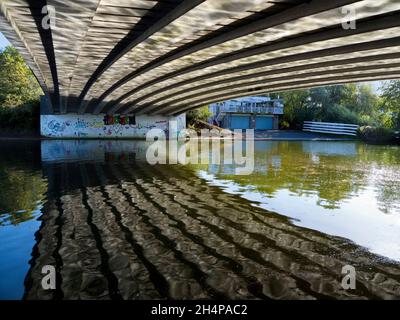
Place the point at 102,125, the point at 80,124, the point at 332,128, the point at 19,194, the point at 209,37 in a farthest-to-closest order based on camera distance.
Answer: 1. the point at 332,128
2. the point at 102,125
3. the point at 80,124
4. the point at 209,37
5. the point at 19,194

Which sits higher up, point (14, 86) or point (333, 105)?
point (14, 86)

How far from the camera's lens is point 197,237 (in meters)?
8.09

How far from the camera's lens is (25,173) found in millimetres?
17047

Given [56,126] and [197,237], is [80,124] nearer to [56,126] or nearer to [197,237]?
[56,126]

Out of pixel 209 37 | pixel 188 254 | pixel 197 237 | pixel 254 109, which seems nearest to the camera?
pixel 188 254


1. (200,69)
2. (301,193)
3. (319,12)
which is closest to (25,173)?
(200,69)

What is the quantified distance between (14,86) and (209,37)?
52.9 m

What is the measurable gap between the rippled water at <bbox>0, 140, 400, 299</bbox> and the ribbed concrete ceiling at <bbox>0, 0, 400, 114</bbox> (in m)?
5.44

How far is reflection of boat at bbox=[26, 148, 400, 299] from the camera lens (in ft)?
18.2

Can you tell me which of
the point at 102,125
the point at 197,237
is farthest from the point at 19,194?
the point at 102,125

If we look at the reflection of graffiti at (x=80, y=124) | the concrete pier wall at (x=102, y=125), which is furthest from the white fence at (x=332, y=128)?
the reflection of graffiti at (x=80, y=124)

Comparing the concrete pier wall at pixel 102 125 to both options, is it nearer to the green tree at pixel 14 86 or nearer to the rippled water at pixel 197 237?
the green tree at pixel 14 86

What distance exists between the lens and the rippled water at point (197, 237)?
18.6ft

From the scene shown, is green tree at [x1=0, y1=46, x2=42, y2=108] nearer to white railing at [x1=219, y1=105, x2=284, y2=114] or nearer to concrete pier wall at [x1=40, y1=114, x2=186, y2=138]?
concrete pier wall at [x1=40, y1=114, x2=186, y2=138]
